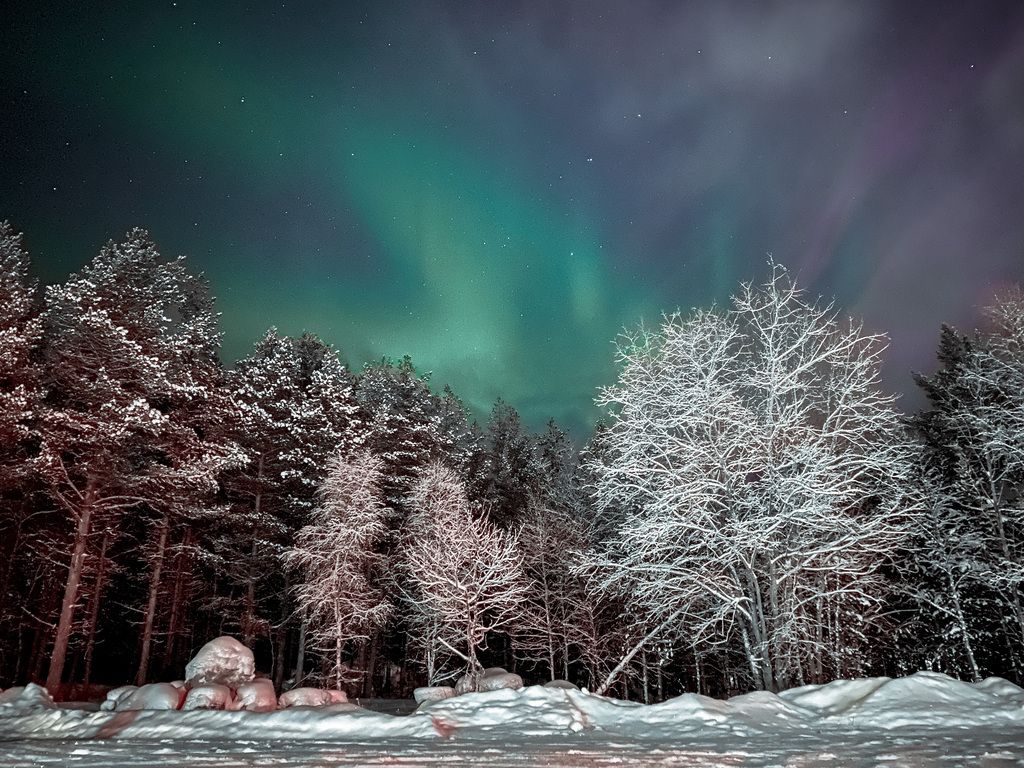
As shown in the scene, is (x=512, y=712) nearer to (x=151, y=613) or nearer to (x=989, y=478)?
(x=151, y=613)

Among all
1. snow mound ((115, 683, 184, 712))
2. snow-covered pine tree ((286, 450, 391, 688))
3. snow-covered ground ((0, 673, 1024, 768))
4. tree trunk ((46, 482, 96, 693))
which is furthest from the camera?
snow-covered pine tree ((286, 450, 391, 688))

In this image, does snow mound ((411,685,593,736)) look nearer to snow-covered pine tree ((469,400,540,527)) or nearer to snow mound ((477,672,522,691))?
snow mound ((477,672,522,691))

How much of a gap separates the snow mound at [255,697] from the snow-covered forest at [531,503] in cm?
562

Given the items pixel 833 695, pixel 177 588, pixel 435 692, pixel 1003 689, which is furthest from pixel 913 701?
pixel 177 588

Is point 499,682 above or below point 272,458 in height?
below

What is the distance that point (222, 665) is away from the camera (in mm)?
17391

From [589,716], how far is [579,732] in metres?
1.08

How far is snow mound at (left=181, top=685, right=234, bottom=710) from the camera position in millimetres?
14195

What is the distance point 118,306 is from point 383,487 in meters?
13.6

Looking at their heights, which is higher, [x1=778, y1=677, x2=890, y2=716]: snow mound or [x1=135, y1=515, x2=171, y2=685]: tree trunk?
[x1=135, y1=515, x2=171, y2=685]: tree trunk

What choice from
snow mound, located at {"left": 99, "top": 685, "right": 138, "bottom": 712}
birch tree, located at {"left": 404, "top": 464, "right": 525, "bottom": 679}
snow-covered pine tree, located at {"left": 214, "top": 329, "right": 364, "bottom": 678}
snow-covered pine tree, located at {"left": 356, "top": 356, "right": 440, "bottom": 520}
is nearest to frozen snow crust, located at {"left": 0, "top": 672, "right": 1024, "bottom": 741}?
snow mound, located at {"left": 99, "top": 685, "right": 138, "bottom": 712}

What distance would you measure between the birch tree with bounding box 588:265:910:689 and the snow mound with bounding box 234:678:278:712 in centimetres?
882

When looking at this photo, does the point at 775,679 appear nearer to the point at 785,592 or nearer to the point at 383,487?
the point at 785,592

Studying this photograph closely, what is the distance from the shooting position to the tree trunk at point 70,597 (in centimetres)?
1792
